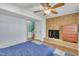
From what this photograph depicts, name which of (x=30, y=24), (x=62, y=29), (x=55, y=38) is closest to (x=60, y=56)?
(x=55, y=38)

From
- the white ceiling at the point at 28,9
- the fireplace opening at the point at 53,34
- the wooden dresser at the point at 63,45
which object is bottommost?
the wooden dresser at the point at 63,45

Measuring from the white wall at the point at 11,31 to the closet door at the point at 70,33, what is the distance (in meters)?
0.68

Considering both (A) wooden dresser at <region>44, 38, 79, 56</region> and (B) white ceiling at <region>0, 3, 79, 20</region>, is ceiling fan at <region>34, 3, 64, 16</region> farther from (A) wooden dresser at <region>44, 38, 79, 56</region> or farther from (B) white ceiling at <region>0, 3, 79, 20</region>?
(A) wooden dresser at <region>44, 38, 79, 56</region>

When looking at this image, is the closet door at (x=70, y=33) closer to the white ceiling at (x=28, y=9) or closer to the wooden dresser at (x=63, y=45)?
the wooden dresser at (x=63, y=45)

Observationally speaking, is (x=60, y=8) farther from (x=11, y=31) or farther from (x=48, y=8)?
(x=11, y=31)

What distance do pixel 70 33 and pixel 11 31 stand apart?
988 millimetres

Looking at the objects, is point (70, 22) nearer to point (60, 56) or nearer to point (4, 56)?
point (60, 56)

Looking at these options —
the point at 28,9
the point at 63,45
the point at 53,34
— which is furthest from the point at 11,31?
the point at 63,45

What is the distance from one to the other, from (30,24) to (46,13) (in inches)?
13.6

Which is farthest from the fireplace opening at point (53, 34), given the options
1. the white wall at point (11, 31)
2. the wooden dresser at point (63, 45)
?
the white wall at point (11, 31)

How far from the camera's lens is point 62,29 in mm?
1690

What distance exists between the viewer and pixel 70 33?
1630mm

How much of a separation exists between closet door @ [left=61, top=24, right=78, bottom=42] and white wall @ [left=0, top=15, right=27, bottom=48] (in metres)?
0.68

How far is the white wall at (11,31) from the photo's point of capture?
1.62 meters
